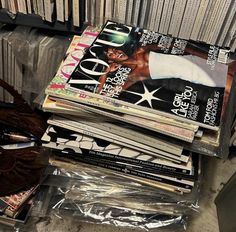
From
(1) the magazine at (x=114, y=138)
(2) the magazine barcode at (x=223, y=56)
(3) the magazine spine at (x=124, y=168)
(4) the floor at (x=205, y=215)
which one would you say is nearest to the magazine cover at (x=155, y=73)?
(2) the magazine barcode at (x=223, y=56)

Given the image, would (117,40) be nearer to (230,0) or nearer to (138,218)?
(230,0)

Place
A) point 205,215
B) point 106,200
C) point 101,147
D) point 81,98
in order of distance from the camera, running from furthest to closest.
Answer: point 205,215, point 106,200, point 101,147, point 81,98

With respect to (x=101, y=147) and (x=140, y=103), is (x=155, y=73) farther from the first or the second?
Result: (x=101, y=147)

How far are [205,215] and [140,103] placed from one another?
1.95 feet

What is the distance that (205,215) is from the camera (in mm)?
1268

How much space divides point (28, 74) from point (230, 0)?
66 centimetres

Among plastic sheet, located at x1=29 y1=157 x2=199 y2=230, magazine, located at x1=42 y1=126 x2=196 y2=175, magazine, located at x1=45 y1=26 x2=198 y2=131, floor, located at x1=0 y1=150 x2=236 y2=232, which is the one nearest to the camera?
magazine, located at x1=45 y1=26 x2=198 y2=131

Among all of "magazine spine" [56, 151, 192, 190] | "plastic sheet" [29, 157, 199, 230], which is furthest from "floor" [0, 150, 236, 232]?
"magazine spine" [56, 151, 192, 190]

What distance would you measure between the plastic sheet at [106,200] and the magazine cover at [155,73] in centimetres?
28

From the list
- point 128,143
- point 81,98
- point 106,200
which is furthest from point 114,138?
point 106,200

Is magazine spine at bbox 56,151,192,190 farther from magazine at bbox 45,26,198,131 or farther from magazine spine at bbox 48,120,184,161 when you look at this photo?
magazine at bbox 45,26,198,131

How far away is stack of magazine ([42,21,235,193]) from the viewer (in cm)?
85

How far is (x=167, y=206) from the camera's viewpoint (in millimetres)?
1121

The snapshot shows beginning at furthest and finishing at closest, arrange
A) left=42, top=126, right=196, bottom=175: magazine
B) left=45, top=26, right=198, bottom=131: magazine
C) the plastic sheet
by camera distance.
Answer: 1. the plastic sheet
2. left=42, top=126, right=196, bottom=175: magazine
3. left=45, top=26, right=198, bottom=131: magazine
